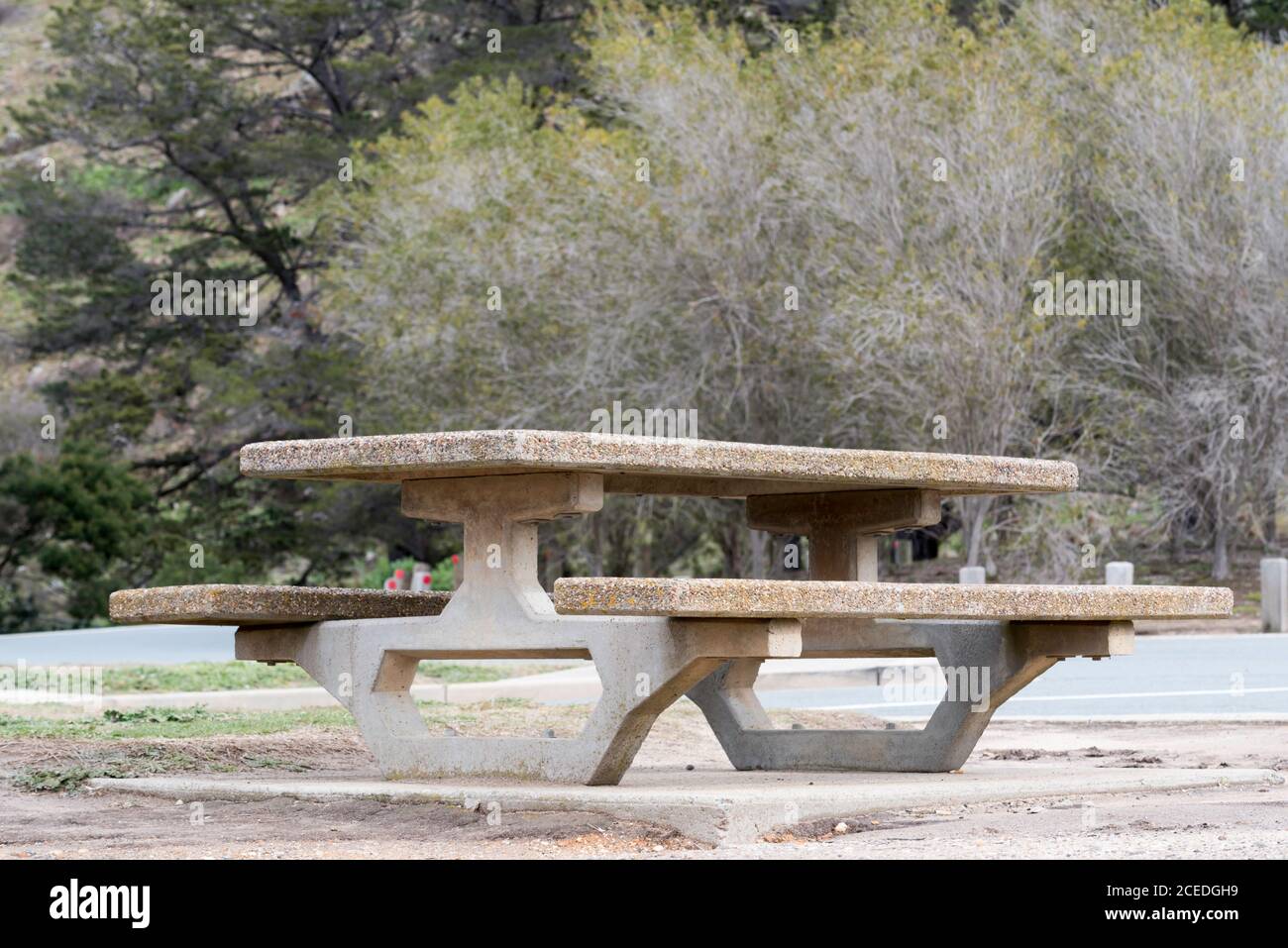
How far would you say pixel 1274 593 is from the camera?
20734mm

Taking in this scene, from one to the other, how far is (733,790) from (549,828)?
87 centimetres

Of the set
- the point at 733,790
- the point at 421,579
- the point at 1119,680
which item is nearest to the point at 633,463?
the point at 733,790

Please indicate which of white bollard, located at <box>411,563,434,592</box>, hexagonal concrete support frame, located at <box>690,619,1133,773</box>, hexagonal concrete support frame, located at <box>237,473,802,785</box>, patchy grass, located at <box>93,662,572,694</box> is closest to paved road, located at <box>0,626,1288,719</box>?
patchy grass, located at <box>93,662,572,694</box>

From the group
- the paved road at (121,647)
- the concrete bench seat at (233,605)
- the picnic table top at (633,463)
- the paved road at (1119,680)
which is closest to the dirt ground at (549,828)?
the concrete bench seat at (233,605)

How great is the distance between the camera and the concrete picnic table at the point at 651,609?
6918 mm

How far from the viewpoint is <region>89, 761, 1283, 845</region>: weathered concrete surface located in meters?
6.62

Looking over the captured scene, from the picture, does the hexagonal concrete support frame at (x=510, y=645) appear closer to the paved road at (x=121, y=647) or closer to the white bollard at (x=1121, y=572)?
the paved road at (x=121, y=647)

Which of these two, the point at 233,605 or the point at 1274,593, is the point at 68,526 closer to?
the point at 1274,593

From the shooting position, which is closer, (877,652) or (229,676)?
(877,652)

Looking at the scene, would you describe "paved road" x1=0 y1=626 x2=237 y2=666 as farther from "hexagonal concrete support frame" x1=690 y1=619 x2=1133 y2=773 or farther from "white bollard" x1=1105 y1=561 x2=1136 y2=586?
"hexagonal concrete support frame" x1=690 y1=619 x2=1133 y2=773

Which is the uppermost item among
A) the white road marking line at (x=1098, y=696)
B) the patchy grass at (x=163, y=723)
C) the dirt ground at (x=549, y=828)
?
the patchy grass at (x=163, y=723)

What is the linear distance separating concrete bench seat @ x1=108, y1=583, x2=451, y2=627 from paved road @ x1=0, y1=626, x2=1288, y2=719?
6150 mm

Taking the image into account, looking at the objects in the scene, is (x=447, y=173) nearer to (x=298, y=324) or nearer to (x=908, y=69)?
(x=908, y=69)
